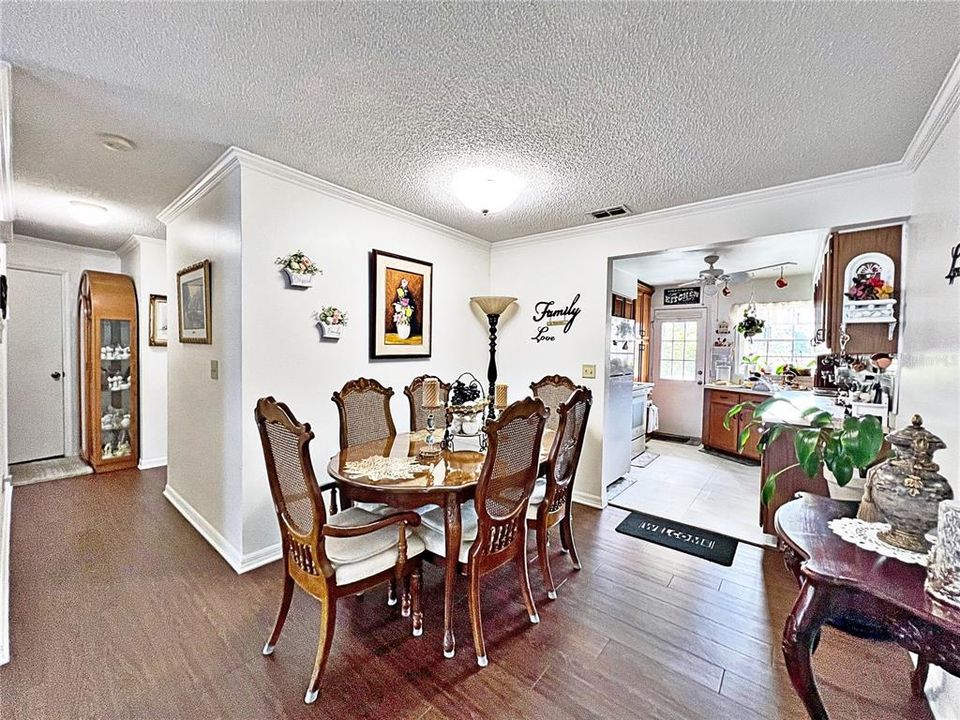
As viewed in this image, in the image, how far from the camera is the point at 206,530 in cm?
283

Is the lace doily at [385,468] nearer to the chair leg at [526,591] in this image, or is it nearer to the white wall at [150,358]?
the chair leg at [526,591]

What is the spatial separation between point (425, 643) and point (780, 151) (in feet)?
10.1

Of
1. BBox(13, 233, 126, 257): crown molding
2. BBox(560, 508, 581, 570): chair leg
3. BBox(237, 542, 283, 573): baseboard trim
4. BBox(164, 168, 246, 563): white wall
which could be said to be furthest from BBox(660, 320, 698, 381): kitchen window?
BBox(13, 233, 126, 257): crown molding

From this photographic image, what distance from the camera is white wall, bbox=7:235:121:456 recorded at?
429 cm

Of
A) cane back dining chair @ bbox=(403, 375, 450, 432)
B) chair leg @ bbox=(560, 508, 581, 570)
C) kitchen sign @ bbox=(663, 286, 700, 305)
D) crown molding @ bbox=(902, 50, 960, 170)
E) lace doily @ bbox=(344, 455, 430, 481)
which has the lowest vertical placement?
chair leg @ bbox=(560, 508, 581, 570)

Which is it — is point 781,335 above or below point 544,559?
above

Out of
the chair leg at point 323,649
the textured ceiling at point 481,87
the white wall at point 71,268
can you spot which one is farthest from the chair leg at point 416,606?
the white wall at point 71,268

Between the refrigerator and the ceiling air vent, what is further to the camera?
the refrigerator

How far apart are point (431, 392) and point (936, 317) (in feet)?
9.05

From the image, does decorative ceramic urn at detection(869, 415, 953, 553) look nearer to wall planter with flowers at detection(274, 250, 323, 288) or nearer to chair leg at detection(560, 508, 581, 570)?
chair leg at detection(560, 508, 581, 570)

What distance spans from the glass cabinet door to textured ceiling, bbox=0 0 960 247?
215 cm

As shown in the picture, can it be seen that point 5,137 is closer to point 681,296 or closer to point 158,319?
point 158,319

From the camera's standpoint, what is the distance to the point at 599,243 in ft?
11.8

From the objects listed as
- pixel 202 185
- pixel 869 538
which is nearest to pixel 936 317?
pixel 869 538
